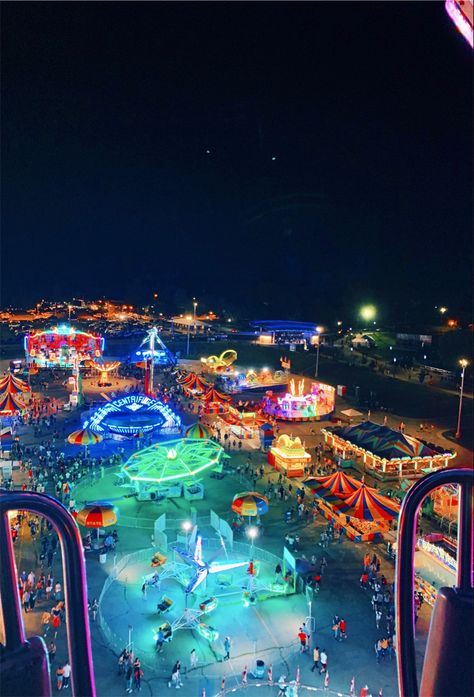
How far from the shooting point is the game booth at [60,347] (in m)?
48.9

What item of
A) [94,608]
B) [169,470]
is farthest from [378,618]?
[169,470]

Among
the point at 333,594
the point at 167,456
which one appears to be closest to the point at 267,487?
the point at 167,456

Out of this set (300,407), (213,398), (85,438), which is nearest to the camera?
(85,438)

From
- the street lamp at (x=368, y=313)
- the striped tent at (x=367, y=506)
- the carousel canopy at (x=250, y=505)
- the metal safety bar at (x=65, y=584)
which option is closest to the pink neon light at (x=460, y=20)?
the metal safety bar at (x=65, y=584)

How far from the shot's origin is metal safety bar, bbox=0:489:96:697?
3004 mm

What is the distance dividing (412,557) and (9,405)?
33.4m

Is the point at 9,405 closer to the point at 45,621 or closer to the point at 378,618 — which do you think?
the point at 45,621

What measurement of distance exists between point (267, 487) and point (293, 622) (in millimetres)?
10249

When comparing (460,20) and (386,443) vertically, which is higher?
(460,20)

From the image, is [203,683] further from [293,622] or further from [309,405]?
[309,405]

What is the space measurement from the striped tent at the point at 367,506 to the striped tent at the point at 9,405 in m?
21.6

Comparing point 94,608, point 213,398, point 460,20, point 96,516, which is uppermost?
point 460,20

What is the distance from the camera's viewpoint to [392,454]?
27.4 meters

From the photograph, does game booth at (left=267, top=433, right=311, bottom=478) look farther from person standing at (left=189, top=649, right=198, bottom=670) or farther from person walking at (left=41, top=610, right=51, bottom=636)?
person walking at (left=41, top=610, right=51, bottom=636)
